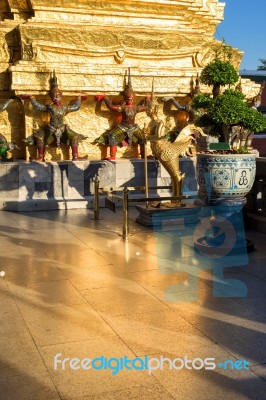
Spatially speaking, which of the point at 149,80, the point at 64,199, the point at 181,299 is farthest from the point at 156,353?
the point at 149,80

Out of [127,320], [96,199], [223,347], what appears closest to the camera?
[223,347]

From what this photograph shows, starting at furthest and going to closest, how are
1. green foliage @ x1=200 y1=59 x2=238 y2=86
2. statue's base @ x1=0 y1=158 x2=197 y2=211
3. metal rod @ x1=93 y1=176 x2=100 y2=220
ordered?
statue's base @ x1=0 y1=158 x2=197 y2=211
metal rod @ x1=93 y1=176 x2=100 y2=220
green foliage @ x1=200 y1=59 x2=238 y2=86

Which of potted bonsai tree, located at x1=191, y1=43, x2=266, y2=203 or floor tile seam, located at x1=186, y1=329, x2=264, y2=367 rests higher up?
potted bonsai tree, located at x1=191, y1=43, x2=266, y2=203

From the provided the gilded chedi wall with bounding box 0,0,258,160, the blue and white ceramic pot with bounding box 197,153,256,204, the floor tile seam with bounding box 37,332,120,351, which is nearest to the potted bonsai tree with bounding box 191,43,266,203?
the blue and white ceramic pot with bounding box 197,153,256,204

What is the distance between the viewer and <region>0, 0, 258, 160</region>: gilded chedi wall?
1123cm

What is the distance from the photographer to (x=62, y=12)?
11.8 meters

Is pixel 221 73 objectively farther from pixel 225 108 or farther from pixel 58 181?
pixel 58 181

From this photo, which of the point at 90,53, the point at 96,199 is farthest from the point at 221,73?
the point at 90,53

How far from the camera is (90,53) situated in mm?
11711

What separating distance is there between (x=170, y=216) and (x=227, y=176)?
1.99 meters

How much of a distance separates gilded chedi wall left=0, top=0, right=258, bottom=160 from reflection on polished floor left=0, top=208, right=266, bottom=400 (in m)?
4.50

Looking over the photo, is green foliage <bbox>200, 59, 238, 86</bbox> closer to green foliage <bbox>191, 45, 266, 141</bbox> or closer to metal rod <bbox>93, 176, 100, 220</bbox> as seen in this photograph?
green foliage <bbox>191, 45, 266, 141</bbox>

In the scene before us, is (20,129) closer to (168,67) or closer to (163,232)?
(168,67)

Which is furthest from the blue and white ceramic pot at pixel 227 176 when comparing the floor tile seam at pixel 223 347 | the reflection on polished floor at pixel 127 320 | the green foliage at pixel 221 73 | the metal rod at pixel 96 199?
the floor tile seam at pixel 223 347
